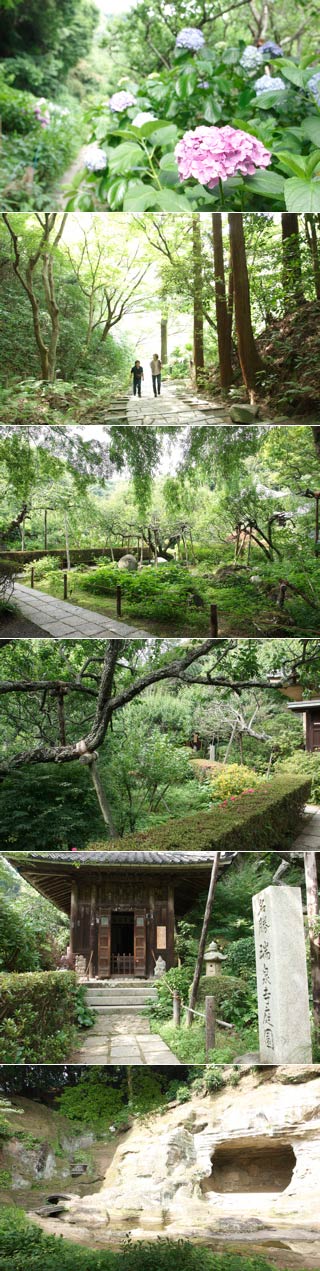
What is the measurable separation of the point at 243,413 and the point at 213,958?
2.55 metres

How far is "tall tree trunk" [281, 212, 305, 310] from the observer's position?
3.72m

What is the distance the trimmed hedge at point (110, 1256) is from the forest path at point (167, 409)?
3.59m

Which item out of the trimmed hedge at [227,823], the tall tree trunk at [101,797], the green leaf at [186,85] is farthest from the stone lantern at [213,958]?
the green leaf at [186,85]

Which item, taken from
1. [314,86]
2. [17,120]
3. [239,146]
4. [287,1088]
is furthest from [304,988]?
[17,120]

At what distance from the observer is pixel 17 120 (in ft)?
29.5

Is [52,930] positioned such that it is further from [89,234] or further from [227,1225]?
[89,234]

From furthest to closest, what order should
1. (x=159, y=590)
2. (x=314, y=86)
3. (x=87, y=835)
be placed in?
1. (x=314, y=86)
2. (x=87, y=835)
3. (x=159, y=590)

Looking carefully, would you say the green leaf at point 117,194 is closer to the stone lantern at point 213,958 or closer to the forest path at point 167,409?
the forest path at point 167,409

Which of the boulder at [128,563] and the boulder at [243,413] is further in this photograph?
the boulder at [128,563]

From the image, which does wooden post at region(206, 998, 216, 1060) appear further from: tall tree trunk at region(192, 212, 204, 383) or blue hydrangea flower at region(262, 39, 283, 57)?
blue hydrangea flower at region(262, 39, 283, 57)

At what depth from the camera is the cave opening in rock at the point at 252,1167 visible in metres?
4.66

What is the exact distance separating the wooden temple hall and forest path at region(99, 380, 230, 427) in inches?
77.7

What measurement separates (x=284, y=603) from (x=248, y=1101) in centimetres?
253

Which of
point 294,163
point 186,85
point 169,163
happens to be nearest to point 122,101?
point 186,85
